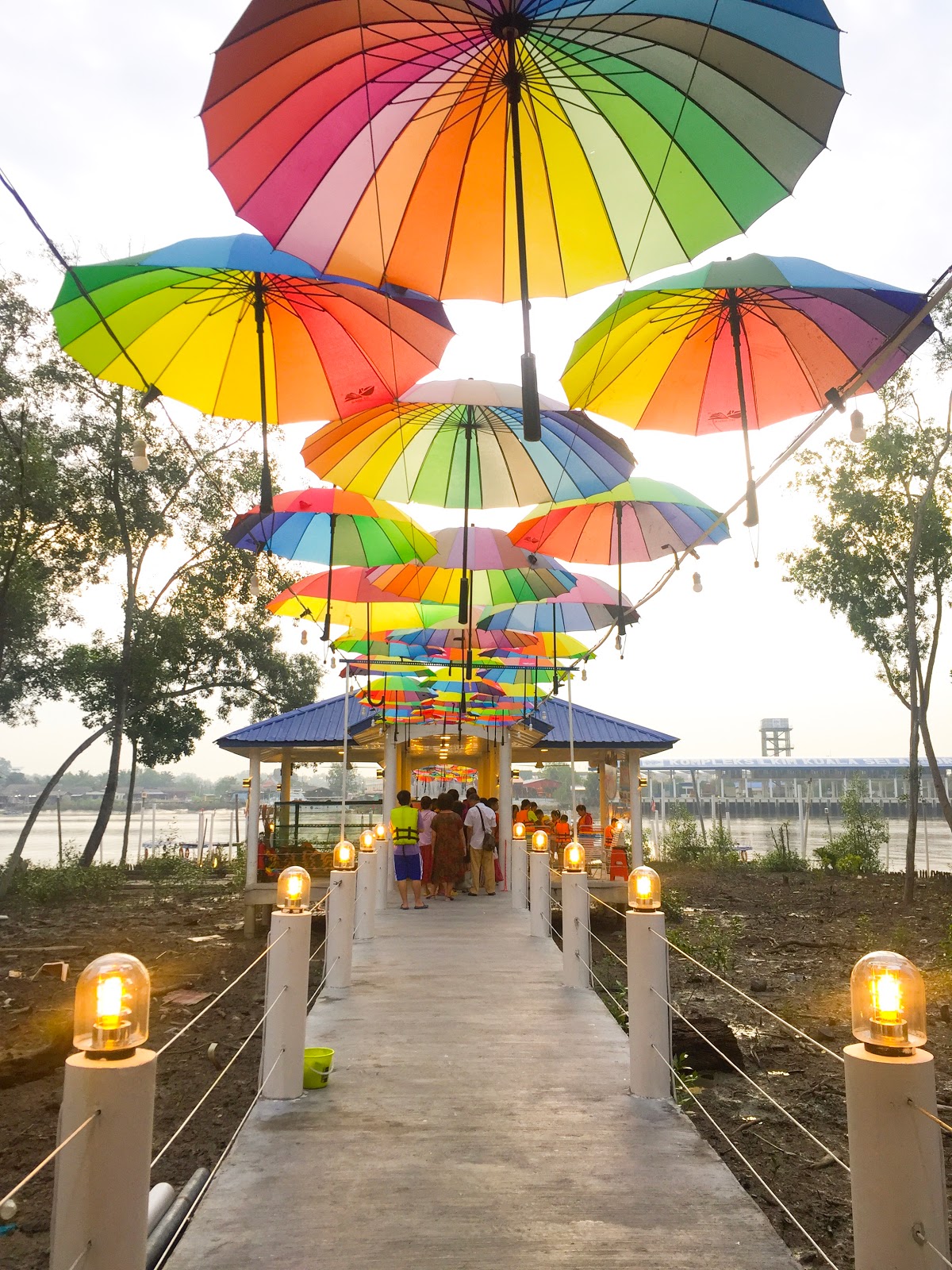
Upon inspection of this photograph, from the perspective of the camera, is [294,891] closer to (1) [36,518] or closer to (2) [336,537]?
(2) [336,537]

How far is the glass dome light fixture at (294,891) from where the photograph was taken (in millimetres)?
5641

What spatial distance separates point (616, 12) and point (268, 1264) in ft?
16.5

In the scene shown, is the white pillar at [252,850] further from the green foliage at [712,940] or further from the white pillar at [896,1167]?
the white pillar at [896,1167]

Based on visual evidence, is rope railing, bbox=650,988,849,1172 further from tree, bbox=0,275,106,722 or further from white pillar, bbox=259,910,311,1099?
tree, bbox=0,275,106,722

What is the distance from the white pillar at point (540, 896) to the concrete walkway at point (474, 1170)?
3.93m

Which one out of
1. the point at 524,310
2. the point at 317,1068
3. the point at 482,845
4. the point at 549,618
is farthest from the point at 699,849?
the point at 524,310

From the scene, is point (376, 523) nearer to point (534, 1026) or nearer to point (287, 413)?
point (287, 413)

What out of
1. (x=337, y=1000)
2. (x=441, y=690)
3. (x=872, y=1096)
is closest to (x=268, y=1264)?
(x=872, y=1096)

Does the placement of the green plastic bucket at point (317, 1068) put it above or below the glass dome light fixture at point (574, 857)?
below

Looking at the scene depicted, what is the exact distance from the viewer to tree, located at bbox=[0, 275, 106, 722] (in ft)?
70.6

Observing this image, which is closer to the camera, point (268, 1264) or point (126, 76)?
point (268, 1264)

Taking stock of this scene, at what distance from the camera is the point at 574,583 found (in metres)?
10.8

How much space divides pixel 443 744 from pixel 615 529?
45.1 feet

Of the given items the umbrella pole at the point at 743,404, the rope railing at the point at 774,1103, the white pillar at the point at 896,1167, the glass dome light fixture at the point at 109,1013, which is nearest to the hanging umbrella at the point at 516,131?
the umbrella pole at the point at 743,404
